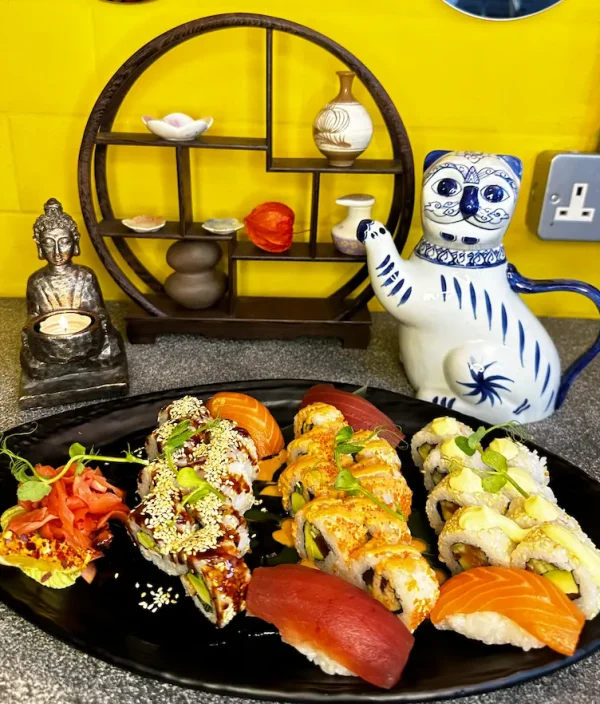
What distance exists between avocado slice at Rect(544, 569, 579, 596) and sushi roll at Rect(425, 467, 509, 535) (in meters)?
0.10

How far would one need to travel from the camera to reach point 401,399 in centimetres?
94

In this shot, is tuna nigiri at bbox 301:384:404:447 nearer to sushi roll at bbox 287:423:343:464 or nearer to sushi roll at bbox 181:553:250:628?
sushi roll at bbox 287:423:343:464

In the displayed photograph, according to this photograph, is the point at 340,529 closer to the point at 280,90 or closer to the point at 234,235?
the point at 234,235

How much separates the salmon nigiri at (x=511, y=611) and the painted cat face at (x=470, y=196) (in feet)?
1.53

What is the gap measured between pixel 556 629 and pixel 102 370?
0.73 meters

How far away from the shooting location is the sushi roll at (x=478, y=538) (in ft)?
2.05

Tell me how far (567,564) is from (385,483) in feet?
0.66

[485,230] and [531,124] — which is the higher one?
[531,124]

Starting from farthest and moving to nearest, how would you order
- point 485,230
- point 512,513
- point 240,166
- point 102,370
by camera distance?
point 240,166 → point 102,370 → point 485,230 → point 512,513

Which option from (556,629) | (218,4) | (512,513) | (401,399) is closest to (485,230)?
(401,399)

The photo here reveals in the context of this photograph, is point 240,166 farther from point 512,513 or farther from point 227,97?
point 512,513

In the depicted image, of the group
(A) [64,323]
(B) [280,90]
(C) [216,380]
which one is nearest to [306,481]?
(C) [216,380]

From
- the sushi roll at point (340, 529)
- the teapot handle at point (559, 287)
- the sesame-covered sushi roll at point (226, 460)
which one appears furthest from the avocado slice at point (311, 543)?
the teapot handle at point (559, 287)

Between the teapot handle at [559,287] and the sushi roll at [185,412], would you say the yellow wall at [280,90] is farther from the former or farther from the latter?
the sushi roll at [185,412]
